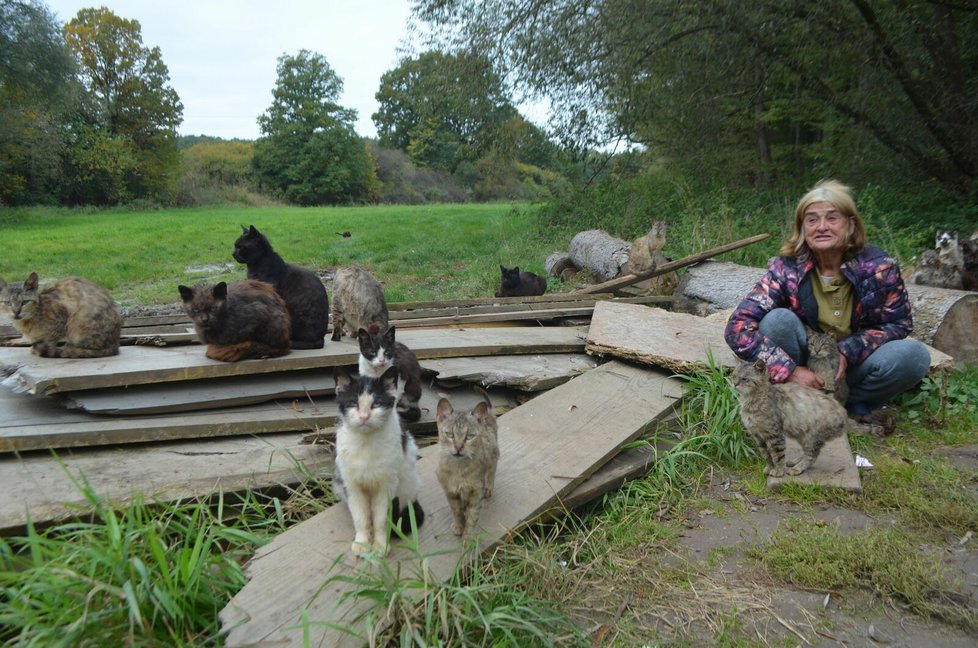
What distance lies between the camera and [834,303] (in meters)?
4.90

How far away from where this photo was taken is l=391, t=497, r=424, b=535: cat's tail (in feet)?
10.9

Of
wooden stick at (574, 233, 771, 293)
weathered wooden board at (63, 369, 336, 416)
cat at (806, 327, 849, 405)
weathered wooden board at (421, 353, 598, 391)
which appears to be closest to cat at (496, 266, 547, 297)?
wooden stick at (574, 233, 771, 293)

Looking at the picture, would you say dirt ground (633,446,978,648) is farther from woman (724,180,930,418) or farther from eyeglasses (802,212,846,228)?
eyeglasses (802,212,846,228)

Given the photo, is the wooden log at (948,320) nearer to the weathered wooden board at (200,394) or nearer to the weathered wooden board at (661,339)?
the weathered wooden board at (661,339)

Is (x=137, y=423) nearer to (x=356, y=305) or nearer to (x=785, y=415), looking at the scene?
(x=356, y=305)

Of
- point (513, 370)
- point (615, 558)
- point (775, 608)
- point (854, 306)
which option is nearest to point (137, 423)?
point (513, 370)

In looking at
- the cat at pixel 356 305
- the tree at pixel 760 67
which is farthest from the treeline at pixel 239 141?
the cat at pixel 356 305

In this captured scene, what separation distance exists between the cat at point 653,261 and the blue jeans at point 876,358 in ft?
16.8

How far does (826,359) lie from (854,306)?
568 mm

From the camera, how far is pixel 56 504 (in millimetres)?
3383

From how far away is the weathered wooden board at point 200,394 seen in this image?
14.0 ft

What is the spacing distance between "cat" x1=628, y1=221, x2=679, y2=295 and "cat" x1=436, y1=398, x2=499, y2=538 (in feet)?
23.4

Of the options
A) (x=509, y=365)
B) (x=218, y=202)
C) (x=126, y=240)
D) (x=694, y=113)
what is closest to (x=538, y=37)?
(x=694, y=113)

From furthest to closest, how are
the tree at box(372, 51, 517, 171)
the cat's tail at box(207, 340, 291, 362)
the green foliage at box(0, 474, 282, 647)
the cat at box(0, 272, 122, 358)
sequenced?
1. the tree at box(372, 51, 517, 171)
2. the cat at box(0, 272, 122, 358)
3. the cat's tail at box(207, 340, 291, 362)
4. the green foliage at box(0, 474, 282, 647)
